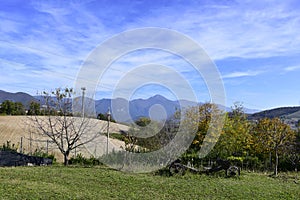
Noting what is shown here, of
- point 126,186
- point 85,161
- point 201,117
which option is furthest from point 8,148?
point 201,117

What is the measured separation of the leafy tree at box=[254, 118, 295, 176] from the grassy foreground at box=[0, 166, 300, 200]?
120 inches

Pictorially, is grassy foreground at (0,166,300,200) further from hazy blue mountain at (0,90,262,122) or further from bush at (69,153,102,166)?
hazy blue mountain at (0,90,262,122)

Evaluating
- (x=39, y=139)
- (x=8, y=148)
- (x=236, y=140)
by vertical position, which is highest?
(x=236, y=140)

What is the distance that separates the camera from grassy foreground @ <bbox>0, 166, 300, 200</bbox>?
5965mm

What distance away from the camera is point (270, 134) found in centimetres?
1167

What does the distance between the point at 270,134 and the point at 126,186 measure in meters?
7.07

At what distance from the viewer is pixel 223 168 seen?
8.66 metres

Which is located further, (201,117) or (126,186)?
(201,117)

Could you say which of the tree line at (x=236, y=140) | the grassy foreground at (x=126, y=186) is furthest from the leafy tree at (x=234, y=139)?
the grassy foreground at (x=126, y=186)

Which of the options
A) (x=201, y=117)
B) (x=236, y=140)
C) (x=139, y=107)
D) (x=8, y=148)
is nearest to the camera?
(x=139, y=107)

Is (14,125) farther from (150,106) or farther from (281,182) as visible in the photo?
(281,182)

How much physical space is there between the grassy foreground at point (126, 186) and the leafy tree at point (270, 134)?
10.0 ft

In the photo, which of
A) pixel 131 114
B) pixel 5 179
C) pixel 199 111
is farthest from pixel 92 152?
pixel 5 179

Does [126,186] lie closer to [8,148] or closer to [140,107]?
[140,107]
